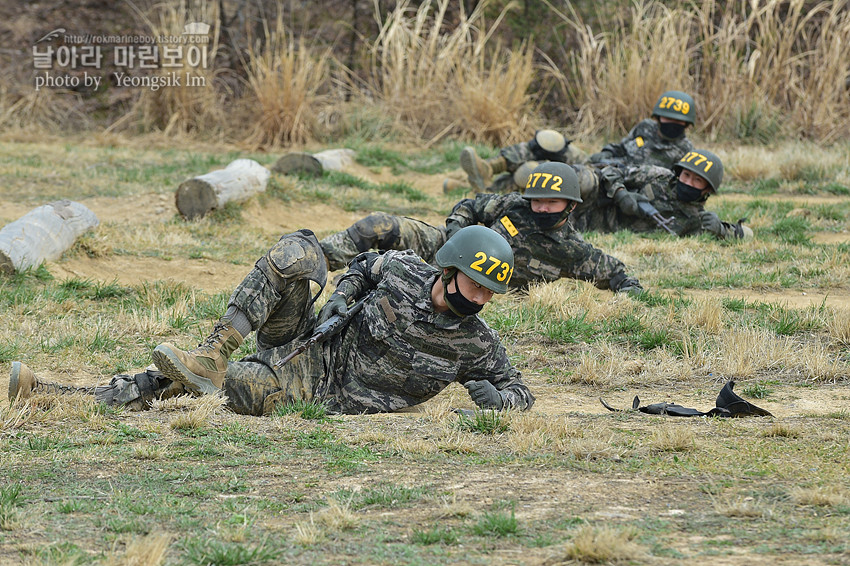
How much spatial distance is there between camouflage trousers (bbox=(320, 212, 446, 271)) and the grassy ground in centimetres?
82

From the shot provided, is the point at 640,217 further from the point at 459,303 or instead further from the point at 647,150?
the point at 459,303

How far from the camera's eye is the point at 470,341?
19.4 feet

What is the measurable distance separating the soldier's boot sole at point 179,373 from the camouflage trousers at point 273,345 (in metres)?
0.12

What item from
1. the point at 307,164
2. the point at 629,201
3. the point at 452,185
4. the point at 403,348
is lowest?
the point at 452,185

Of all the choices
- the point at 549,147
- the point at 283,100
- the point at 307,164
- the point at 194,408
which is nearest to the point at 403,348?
the point at 194,408

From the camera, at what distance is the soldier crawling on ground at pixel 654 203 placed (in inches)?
438

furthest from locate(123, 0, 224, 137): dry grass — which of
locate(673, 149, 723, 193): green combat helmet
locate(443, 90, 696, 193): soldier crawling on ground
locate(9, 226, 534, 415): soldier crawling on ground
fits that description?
locate(9, 226, 534, 415): soldier crawling on ground

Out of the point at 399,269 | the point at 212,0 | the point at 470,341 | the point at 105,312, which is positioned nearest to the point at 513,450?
the point at 470,341

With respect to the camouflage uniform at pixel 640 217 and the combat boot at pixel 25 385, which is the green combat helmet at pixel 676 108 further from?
the combat boot at pixel 25 385

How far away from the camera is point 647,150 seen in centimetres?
1255

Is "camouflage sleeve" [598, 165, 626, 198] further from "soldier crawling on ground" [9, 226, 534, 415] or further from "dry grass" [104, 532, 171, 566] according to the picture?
A: "dry grass" [104, 532, 171, 566]

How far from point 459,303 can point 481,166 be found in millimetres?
7435

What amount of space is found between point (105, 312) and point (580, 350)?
354 cm

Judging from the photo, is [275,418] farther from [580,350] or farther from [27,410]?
[580,350]
